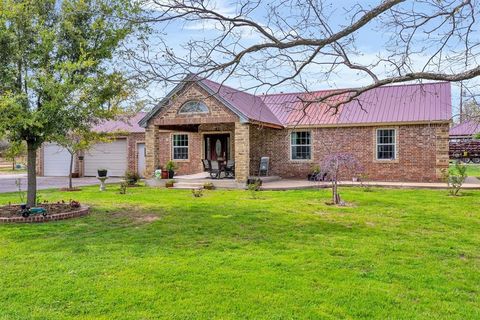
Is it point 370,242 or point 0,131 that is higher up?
point 0,131

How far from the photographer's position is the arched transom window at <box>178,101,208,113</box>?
1789 cm

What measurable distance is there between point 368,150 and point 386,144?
2.68 ft

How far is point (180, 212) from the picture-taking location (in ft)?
34.0

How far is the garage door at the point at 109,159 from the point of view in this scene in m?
25.4

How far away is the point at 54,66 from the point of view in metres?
8.91

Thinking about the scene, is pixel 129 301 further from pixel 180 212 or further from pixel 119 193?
pixel 119 193

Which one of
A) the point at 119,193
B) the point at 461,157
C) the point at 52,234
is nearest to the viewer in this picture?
the point at 52,234

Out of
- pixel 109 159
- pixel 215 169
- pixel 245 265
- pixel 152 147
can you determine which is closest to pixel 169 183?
pixel 152 147

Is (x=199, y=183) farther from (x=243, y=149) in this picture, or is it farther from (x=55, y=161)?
(x=55, y=161)

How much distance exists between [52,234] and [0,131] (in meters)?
2.67

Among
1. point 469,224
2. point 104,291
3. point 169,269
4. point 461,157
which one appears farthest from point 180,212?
point 461,157

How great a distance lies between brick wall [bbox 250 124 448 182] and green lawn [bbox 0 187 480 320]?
26.3ft

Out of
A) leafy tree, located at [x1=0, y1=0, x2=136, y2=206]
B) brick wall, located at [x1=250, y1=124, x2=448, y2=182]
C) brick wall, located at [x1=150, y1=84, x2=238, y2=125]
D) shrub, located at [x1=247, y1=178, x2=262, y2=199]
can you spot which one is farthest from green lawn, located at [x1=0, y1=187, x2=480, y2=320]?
brick wall, located at [x1=250, y1=124, x2=448, y2=182]

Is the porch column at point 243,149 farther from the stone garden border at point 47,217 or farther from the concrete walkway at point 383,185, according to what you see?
the stone garden border at point 47,217
